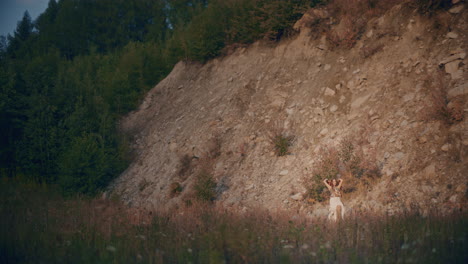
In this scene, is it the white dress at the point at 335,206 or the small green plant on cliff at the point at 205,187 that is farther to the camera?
the small green plant on cliff at the point at 205,187

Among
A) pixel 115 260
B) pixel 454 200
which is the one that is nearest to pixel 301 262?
pixel 115 260

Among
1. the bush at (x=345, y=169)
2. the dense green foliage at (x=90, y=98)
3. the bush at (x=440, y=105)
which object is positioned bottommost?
the bush at (x=345, y=169)

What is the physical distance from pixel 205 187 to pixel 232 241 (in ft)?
25.5

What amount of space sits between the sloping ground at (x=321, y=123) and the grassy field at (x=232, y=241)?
8.14 feet

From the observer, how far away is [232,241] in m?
4.62

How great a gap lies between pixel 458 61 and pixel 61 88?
18386 mm

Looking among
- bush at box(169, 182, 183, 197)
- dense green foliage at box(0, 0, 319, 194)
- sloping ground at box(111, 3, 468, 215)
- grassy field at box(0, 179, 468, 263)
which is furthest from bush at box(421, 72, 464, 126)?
bush at box(169, 182, 183, 197)

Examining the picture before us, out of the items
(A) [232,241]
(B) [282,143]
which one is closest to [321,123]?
(B) [282,143]

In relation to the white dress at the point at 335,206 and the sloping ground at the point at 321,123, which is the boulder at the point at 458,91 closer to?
the sloping ground at the point at 321,123

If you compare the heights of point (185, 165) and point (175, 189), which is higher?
point (185, 165)

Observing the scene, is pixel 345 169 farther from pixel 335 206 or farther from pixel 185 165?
pixel 185 165

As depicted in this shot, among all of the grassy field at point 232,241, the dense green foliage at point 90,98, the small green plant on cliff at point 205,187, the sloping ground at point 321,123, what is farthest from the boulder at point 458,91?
the small green plant on cliff at point 205,187

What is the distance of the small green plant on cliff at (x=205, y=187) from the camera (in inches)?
480

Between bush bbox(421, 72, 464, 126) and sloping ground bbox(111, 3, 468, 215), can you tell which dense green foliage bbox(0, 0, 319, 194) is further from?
bush bbox(421, 72, 464, 126)
